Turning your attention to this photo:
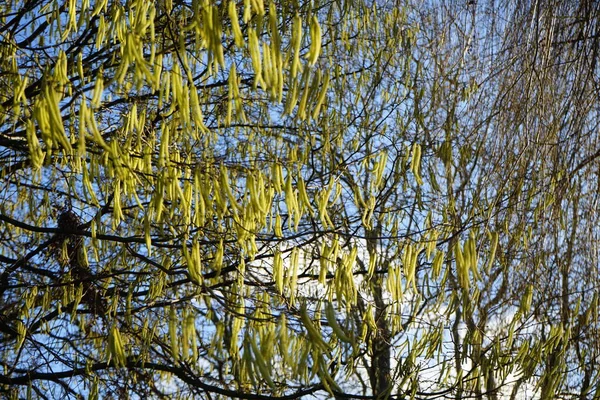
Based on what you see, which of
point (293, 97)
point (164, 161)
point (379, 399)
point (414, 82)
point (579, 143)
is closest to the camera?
point (293, 97)

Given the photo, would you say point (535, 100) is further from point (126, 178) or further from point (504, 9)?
point (126, 178)

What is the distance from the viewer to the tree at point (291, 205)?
2.36 meters

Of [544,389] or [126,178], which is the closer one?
[126,178]

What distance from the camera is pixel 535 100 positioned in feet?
9.52

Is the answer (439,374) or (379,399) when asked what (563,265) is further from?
(379,399)

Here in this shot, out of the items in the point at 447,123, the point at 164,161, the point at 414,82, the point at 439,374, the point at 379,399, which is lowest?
the point at 379,399

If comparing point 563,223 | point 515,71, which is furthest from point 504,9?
point 563,223

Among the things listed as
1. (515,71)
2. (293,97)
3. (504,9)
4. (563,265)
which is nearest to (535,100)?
(515,71)

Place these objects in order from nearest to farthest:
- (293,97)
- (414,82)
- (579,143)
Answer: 1. (293,97)
2. (579,143)
3. (414,82)

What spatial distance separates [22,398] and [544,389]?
2219mm

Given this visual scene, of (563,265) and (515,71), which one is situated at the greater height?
(515,71)

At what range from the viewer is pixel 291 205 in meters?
2.19

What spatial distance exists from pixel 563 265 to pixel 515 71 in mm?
876

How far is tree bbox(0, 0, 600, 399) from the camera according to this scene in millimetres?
2363
